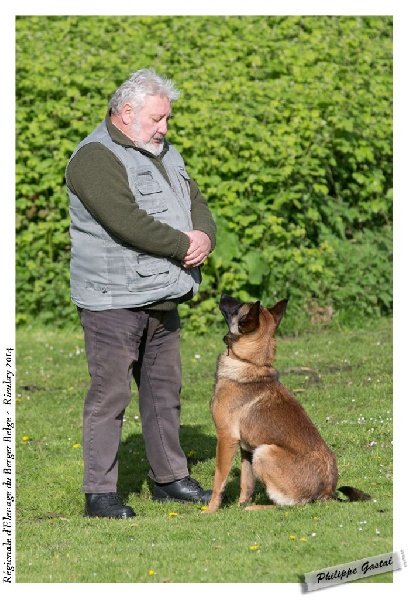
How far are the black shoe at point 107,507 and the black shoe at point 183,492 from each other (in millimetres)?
430

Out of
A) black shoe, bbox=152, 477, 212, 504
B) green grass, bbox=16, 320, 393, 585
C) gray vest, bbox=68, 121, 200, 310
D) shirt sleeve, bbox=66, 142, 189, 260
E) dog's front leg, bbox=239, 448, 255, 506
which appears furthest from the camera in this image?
black shoe, bbox=152, 477, 212, 504

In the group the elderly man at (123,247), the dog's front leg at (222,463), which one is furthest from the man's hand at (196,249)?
the dog's front leg at (222,463)

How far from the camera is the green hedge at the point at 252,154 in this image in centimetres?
1171

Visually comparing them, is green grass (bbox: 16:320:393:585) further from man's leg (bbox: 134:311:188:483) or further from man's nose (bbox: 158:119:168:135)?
man's nose (bbox: 158:119:168:135)

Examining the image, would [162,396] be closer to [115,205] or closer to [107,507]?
[107,507]

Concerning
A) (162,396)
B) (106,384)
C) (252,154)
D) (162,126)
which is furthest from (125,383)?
(252,154)

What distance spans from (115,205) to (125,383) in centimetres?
105

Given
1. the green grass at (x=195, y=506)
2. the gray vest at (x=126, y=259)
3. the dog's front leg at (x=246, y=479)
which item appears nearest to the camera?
the green grass at (x=195, y=506)

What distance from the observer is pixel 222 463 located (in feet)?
20.5

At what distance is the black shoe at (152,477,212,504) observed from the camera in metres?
6.58

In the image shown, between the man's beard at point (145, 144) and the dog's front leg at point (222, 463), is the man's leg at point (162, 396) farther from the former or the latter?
the man's beard at point (145, 144)

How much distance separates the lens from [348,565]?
5.16m

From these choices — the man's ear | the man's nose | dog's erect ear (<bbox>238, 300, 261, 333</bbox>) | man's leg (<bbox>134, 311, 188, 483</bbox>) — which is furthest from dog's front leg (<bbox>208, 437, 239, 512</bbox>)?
the man's ear

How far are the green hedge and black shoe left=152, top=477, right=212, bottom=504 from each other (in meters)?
4.98
